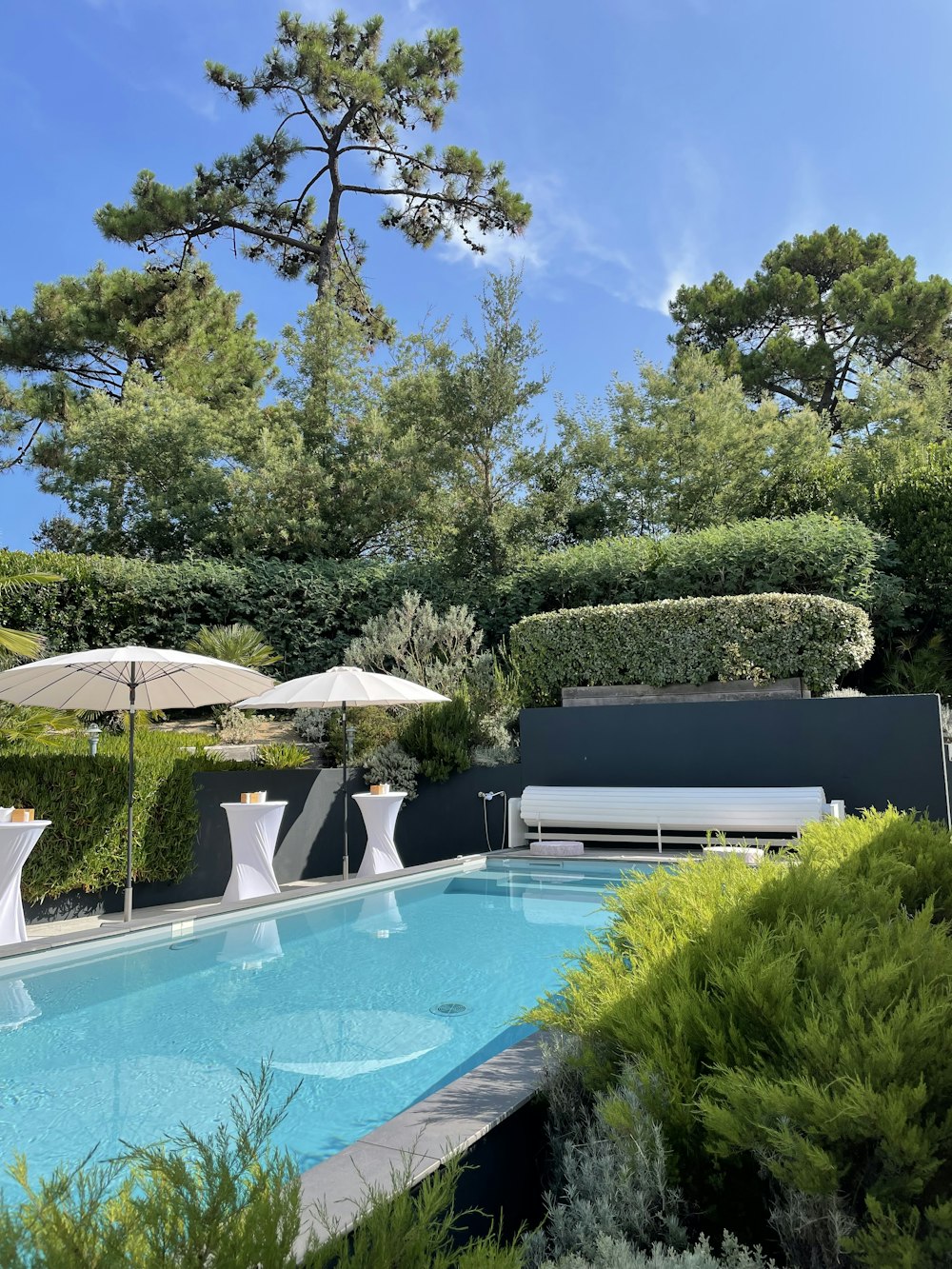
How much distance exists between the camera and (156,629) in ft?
44.3

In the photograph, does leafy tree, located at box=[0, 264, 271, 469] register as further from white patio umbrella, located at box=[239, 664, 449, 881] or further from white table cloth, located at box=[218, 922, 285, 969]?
white table cloth, located at box=[218, 922, 285, 969]

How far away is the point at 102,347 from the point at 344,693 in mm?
15810

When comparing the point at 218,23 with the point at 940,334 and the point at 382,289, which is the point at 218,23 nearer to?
the point at 382,289

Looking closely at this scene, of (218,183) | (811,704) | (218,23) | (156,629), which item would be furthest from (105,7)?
(811,704)

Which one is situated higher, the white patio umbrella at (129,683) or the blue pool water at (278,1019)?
the white patio umbrella at (129,683)

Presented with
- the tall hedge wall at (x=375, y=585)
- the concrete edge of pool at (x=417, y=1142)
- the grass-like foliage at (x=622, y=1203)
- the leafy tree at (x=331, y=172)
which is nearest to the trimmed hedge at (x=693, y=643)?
the tall hedge wall at (x=375, y=585)

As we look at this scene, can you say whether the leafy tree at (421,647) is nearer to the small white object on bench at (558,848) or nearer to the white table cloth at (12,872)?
the small white object on bench at (558,848)

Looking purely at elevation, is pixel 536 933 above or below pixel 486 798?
below

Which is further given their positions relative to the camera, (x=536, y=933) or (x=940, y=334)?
(x=940, y=334)

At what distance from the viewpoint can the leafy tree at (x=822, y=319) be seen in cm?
2028

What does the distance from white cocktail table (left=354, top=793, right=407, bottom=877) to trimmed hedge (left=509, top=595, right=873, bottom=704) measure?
347 cm

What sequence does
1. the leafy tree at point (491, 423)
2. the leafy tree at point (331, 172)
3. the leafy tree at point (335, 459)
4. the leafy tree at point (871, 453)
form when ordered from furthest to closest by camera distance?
the leafy tree at point (331, 172) → the leafy tree at point (335, 459) → the leafy tree at point (491, 423) → the leafy tree at point (871, 453)

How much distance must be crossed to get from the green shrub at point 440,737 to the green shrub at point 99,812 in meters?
2.99

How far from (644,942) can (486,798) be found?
25.9 feet
